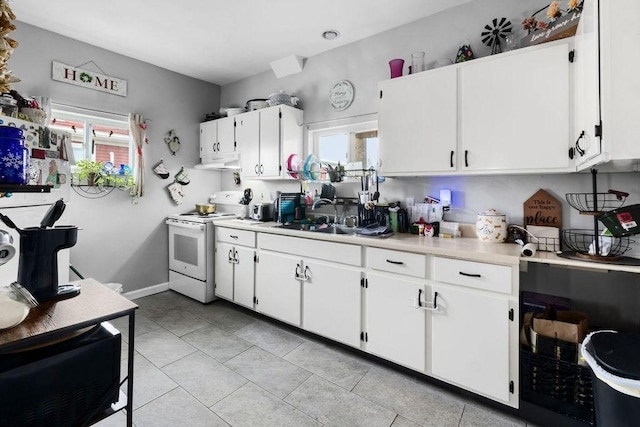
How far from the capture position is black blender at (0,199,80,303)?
1.17 metres

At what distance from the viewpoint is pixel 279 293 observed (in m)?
2.75

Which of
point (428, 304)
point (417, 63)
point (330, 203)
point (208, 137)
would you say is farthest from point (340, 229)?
point (208, 137)

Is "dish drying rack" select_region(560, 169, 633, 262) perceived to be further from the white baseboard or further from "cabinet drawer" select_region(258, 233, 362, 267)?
the white baseboard

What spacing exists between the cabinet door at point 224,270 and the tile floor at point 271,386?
0.46 meters

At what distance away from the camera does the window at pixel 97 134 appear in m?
3.07

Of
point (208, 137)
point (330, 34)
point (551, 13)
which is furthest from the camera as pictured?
point (208, 137)

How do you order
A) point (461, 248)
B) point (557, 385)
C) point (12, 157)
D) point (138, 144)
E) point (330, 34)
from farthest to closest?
point (138, 144) < point (330, 34) < point (461, 248) < point (557, 385) < point (12, 157)

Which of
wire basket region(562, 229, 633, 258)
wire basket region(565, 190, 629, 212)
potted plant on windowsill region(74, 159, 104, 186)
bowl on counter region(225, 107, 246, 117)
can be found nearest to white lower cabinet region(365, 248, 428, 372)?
wire basket region(562, 229, 633, 258)

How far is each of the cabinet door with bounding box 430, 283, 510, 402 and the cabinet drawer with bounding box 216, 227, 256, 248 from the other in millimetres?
1733

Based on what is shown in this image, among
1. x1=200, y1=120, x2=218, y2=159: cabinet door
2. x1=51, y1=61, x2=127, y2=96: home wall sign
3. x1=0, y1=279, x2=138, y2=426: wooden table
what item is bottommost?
x1=0, y1=279, x2=138, y2=426: wooden table

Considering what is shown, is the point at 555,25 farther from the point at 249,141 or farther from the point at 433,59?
the point at 249,141

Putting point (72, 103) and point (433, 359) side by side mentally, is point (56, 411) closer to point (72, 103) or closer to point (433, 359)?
point (433, 359)

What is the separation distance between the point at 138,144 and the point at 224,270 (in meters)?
1.72

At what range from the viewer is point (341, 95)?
121 inches
